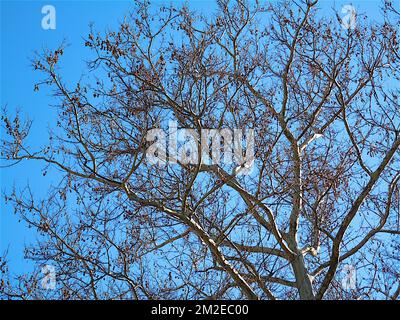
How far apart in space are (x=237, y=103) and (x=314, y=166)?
157 cm

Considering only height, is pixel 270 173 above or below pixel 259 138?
below

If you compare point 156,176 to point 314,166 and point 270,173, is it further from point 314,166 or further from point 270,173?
point 314,166

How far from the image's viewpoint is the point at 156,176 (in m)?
8.68

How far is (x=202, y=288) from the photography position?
8.83 m

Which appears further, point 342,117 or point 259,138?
point 342,117

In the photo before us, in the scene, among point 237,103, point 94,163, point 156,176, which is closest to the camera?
point 94,163

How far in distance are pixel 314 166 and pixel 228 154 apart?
1.60m

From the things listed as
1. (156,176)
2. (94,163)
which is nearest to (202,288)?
(156,176)
